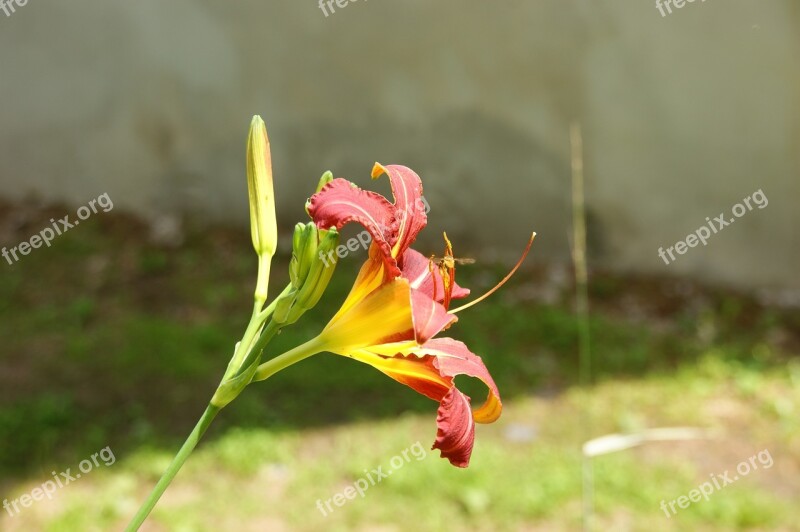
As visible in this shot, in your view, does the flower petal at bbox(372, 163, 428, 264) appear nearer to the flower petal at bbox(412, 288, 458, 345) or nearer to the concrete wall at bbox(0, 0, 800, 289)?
the flower petal at bbox(412, 288, 458, 345)

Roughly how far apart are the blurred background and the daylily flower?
214cm

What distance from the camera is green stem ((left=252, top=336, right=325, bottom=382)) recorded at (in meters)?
0.69

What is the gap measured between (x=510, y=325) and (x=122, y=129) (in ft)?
7.66

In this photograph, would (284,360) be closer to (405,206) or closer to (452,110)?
(405,206)

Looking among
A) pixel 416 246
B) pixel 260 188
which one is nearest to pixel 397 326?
pixel 260 188

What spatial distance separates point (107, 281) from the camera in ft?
14.3

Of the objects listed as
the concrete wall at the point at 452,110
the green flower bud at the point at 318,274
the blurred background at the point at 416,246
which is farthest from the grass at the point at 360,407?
the green flower bud at the point at 318,274

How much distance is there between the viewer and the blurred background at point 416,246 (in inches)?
120

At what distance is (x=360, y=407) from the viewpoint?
11.4ft

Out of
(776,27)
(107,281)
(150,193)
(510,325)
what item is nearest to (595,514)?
(510,325)

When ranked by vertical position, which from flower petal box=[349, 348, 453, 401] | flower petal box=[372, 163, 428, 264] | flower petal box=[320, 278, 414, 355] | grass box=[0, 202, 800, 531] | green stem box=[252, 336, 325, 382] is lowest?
grass box=[0, 202, 800, 531]

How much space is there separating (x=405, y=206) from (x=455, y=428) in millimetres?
189

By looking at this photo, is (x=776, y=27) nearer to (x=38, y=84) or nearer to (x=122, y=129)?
(x=122, y=129)

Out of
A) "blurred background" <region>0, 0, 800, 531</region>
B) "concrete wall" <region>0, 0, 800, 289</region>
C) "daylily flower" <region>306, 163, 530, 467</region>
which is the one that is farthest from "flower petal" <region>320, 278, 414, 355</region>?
"concrete wall" <region>0, 0, 800, 289</region>
